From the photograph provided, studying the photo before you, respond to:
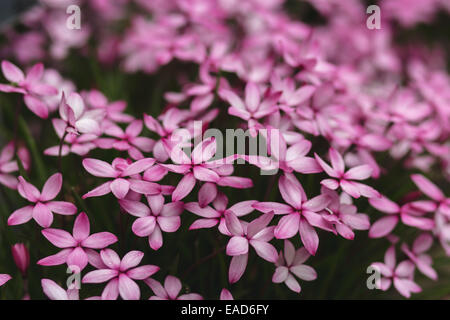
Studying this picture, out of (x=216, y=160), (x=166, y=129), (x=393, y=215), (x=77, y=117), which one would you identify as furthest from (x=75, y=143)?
(x=393, y=215)

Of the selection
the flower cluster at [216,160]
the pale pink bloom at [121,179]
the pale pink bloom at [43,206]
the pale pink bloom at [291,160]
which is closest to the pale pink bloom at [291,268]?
the flower cluster at [216,160]

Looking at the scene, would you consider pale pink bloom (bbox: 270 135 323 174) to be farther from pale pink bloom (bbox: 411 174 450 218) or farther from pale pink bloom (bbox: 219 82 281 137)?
pale pink bloom (bbox: 411 174 450 218)

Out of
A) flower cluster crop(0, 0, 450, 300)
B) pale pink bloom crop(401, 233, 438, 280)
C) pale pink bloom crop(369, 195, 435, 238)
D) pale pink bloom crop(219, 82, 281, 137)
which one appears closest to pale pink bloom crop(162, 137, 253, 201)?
flower cluster crop(0, 0, 450, 300)

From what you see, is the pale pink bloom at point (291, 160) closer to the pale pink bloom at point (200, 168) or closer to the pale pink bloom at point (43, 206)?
the pale pink bloom at point (200, 168)

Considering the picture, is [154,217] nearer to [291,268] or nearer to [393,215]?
[291,268]

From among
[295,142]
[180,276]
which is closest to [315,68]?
[295,142]
